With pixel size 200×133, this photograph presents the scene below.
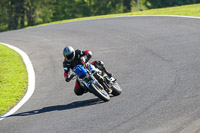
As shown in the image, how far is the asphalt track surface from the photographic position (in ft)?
26.3

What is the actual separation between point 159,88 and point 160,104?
1.51 meters

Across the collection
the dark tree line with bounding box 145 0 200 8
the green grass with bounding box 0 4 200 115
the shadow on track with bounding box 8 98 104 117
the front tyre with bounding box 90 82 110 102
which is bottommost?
the dark tree line with bounding box 145 0 200 8

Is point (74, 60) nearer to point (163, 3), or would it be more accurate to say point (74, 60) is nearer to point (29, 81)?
point (29, 81)

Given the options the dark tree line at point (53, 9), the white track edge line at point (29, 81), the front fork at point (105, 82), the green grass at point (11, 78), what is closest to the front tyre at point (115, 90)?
the front fork at point (105, 82)

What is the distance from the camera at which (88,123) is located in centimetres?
825

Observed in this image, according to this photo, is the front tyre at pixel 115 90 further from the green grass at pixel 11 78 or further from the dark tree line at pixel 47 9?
the dark tree line at pixel 47 9

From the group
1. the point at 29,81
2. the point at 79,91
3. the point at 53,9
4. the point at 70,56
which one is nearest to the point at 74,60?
the point at 70,56

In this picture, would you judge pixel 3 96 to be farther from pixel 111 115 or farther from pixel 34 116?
pixel 111 115

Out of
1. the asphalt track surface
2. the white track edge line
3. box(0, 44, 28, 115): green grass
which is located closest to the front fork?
the asphalt track surface

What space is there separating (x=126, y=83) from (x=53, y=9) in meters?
57.2

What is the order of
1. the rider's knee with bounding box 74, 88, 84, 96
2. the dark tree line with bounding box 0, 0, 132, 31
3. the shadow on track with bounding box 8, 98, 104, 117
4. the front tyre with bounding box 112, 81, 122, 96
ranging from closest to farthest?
the shadow on track with bounding box 8, 98, 104, 117 < the front tyre with bounding box 112, 81, 122, 96 < the rider's knee with bounding box 74, 88, 84, 96 < the dark tree line with bounding box 0, 0, 132, 31

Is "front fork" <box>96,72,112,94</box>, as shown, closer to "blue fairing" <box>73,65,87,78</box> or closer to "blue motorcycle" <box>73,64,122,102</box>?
"blue motorcycle" <box>73,64,122,102</box>

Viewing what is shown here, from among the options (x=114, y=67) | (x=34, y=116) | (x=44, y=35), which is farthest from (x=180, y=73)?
(x=44, y=35)

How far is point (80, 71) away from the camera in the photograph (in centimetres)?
986
